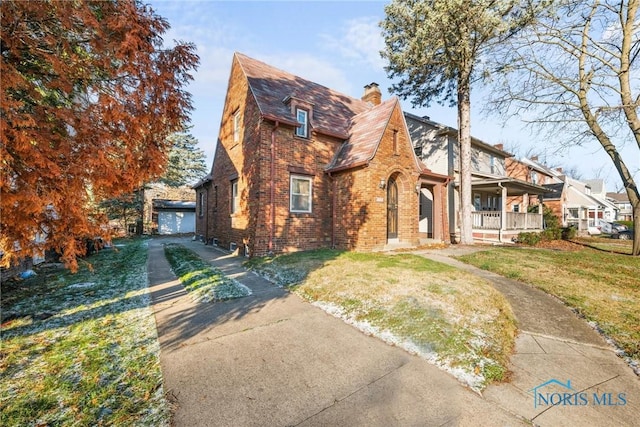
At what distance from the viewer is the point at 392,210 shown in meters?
12.0

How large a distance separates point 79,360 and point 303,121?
10142 millimetres

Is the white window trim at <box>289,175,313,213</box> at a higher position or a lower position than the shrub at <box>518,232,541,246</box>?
higher

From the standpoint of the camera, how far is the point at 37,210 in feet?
8.92

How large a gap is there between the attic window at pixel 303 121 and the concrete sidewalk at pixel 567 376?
366 inches

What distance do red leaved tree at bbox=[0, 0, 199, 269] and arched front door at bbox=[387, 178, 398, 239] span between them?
31.1ft

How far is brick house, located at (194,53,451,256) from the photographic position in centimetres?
1023

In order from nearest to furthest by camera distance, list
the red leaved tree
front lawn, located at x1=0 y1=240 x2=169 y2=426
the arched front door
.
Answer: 1. front lawn, located at x1=0 y1=240 x2=169 y2=426
2. the red leaved tree
3. the arched front door

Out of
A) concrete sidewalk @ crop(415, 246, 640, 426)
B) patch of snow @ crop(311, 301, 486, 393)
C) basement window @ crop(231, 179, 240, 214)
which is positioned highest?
basement window @ crop(231, 179, 240, 214)

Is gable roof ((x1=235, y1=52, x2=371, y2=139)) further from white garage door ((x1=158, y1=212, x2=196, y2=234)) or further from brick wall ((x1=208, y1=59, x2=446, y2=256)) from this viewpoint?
white garage door ((x1=158, y1=212, x2=196, y2=234))

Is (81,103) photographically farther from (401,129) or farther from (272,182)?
(401,129)

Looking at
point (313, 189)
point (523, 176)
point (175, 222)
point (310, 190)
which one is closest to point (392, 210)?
point (313, 189)

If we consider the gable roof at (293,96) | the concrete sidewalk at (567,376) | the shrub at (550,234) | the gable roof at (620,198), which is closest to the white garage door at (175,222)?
the gable roof at (293,96)

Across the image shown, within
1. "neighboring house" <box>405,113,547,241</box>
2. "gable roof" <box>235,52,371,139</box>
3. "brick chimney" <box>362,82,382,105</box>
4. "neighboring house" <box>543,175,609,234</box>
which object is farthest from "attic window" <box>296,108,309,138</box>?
"neighboring house" <box>543,175,609,234</box>

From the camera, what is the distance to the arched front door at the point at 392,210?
11.9 metres
